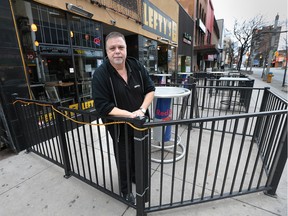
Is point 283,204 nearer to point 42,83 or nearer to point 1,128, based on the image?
point 1,128

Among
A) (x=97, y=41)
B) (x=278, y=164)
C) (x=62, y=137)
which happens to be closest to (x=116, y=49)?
(x=62, y=137)

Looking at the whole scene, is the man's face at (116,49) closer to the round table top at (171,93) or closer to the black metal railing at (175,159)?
the black metal railing at (175,159)

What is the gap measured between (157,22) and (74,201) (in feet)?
34.8

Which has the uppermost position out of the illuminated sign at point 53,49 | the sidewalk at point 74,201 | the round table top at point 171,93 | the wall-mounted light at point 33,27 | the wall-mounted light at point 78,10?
the wall-mounted light at point 78,10

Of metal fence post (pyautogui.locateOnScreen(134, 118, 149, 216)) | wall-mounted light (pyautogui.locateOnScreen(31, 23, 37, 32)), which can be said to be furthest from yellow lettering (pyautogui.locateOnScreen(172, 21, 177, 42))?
metal fence post (pyautogui.locateOnScreen(134, 118, 149, 216))

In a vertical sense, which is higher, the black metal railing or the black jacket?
the black jacket

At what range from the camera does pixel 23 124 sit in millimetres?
3426

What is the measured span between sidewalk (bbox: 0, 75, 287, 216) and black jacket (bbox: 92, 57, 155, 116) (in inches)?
52.4

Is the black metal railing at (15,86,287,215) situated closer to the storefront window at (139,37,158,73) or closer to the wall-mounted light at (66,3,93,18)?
the wall-mounted light at (66,3,93,18)

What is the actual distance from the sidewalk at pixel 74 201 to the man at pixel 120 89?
42 centimetres

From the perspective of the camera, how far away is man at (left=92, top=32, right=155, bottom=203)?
1837 mm

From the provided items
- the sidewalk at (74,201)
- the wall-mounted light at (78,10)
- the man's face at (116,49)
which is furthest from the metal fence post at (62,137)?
the wall-mounted light at (78,10)

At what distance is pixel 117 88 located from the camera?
1.92m

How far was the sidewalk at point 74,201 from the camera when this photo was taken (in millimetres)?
2125
